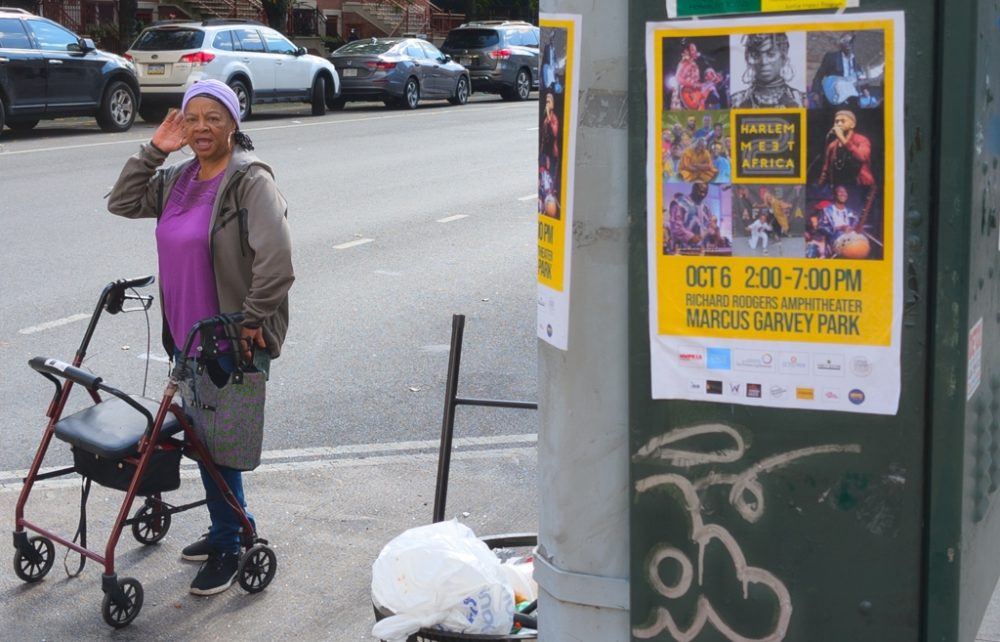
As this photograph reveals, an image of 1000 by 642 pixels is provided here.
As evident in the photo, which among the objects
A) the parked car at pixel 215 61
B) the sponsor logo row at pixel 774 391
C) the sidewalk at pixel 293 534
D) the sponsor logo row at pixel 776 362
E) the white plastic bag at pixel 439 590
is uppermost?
the parked car at pixel 215 61

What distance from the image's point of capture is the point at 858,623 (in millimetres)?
2518

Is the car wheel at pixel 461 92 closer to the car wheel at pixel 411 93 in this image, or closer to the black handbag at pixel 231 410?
the car wheel at pixel 411 93

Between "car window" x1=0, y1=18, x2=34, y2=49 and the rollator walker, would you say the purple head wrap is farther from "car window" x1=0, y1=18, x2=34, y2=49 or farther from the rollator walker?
"car window" x1=0, y1=18, x2=34, y2=49

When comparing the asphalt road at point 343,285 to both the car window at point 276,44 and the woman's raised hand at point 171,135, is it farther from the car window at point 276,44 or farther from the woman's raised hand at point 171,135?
the car window at point 276,44

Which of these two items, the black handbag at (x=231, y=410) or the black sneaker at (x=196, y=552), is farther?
the black sneaker at (x=196, y=552)

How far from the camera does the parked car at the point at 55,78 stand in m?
18.1

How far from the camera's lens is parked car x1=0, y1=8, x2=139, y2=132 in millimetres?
18125

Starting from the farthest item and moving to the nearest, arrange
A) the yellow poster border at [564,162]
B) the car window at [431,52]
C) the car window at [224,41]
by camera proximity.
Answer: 1. the car window at [431,52]
2. the car window at [224,41]
3. the yellow poster border at [564,162]

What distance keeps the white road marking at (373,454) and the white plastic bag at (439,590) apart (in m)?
3.09

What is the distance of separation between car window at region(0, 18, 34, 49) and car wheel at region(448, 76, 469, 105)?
12.0m

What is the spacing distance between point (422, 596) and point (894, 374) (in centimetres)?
115

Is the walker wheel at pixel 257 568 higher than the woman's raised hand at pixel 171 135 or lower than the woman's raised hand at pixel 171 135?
lower

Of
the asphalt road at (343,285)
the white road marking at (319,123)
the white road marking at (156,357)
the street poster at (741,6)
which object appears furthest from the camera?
the white road marking at (319,123)

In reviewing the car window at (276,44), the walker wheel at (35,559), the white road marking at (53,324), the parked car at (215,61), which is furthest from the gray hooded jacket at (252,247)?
the car window at (276,44)
